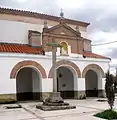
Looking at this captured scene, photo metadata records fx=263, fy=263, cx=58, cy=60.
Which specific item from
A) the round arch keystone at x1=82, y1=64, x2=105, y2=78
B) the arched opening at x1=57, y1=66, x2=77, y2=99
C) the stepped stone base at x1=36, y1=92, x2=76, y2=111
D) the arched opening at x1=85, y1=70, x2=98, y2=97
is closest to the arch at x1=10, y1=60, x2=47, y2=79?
the round arch keystone at x1=82, y1=64, x2=105, y2=78

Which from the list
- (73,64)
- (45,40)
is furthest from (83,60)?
(45,40)

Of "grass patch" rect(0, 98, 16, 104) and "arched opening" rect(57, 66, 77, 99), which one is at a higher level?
"arched opening" rect(57, 66, 77, 99)

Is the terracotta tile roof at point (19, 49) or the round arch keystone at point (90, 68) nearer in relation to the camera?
the terracotta tile roof at point (19, 49)

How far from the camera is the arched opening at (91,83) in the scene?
92.3 ft

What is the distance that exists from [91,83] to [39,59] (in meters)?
8.35

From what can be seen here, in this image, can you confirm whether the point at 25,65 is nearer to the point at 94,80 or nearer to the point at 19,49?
the point at 19,49

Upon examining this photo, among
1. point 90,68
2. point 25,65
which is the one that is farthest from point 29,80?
point 90,68

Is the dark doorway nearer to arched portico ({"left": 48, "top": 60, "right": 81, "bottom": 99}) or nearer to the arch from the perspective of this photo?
arched portico ({"left": 48, "top": 60, "right": 81, "bottom": 99})

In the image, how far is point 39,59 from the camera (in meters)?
22.7

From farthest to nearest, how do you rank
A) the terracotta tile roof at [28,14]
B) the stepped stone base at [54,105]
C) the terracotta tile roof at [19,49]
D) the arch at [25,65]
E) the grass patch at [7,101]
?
the terracotta tile roof at [28,14] < the terracotta tile roof at [19,49] < the arch at [25,65] < the grass patch at [7,101] < the stepped stone base at [54,105]

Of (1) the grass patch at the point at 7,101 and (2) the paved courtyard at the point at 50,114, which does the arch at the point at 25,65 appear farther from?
(2) the paved courtyard at the point at 50,114

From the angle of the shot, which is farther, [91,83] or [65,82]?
[91,83]

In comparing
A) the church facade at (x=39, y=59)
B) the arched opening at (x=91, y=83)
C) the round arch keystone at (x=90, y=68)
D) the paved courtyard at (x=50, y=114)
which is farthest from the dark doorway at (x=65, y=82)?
the paved courtyard at (x=50, y=114)

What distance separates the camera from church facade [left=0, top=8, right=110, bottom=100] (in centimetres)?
2148
